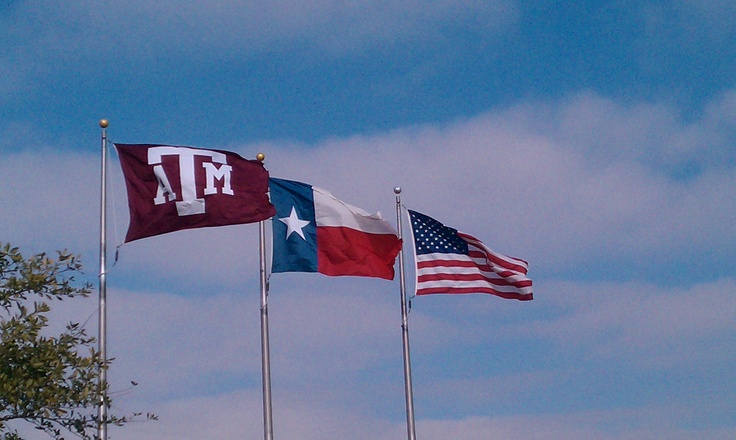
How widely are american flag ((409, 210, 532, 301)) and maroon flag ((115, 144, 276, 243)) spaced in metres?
5.75

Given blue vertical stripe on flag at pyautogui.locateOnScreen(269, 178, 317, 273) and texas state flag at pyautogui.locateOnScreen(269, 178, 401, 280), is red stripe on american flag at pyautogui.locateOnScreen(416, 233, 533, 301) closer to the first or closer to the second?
texas state flag at pyautogui.locateOnScreen(269, 178, 401, 280)

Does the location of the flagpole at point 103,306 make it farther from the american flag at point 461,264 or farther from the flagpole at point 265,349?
the american flag at point 461,264

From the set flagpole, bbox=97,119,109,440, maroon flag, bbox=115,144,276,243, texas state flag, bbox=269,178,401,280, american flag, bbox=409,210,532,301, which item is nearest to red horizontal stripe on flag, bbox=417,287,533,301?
american flag, bbox=409,210,532,301

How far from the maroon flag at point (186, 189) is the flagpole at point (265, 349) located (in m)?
0.92

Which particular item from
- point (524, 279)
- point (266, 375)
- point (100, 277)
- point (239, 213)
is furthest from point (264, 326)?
point (524, 279)

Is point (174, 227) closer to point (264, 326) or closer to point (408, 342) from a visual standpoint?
point (264, 326)

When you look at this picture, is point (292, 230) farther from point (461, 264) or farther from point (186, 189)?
point (461, 264)

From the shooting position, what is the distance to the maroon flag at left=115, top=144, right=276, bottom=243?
68.5ft

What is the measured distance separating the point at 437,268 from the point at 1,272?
14.1 meters

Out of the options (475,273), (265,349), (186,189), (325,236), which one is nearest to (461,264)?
(475,273)

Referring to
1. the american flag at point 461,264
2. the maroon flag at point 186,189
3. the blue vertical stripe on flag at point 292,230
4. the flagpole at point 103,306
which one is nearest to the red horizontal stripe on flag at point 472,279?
the american flag at point 461,264

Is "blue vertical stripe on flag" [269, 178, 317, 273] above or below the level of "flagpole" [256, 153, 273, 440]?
above

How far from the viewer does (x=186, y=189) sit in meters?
21.4

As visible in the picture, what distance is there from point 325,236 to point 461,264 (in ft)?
13.8
